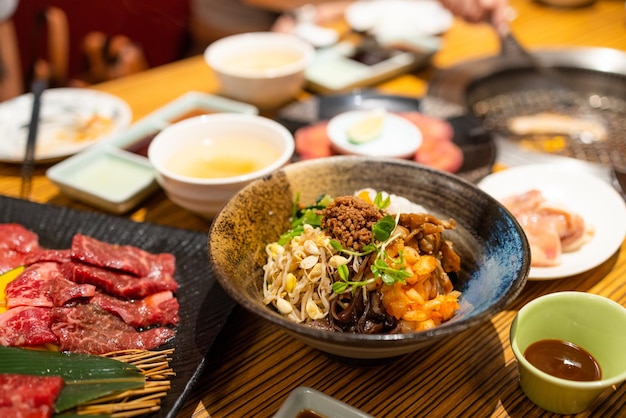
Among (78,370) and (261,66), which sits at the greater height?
(261,66)

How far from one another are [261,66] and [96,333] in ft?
6.72

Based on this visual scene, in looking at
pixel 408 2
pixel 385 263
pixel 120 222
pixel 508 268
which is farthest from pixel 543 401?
pixel 408 2

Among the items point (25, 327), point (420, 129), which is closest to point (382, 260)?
point (25, 327)

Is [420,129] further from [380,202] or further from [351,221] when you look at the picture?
[351,221]

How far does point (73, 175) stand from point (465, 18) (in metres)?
2.56

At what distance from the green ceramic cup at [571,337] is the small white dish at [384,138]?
1062mm

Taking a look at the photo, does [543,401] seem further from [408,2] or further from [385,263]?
[408,2]

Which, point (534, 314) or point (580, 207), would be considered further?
point (580, 207)

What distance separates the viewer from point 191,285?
183cm

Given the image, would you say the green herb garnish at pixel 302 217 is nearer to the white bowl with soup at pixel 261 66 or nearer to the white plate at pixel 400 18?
the white bowl with soup at pixel 261 66

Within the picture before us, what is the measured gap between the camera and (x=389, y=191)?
1860mm

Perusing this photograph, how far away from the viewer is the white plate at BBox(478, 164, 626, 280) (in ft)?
5.89

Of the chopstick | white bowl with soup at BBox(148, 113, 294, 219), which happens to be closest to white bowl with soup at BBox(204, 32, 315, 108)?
white bowl with soup at BBox(148, 113, 294, 219)

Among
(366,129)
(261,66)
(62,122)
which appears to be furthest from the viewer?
(261,66)
